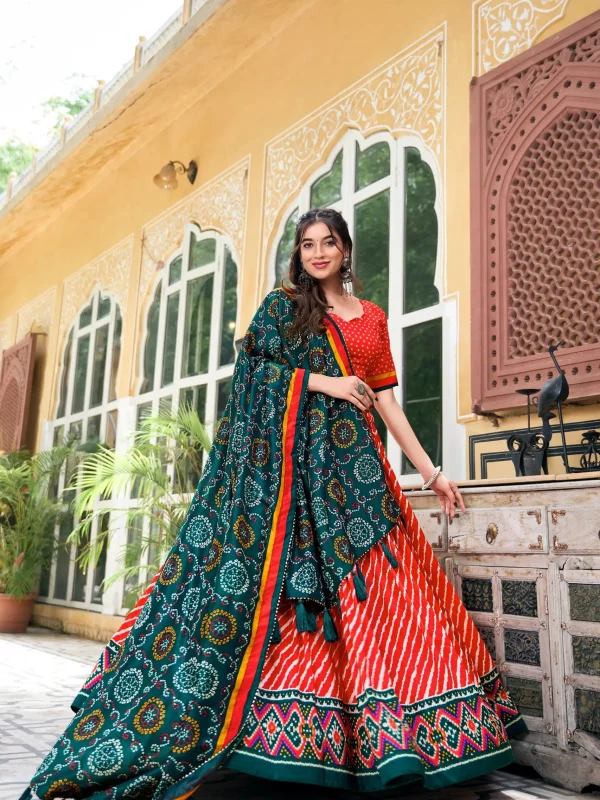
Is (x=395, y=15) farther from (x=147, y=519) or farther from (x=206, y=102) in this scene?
(x=147, y=519)

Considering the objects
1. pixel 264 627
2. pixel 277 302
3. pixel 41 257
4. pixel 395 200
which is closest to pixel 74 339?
pixel 41 257

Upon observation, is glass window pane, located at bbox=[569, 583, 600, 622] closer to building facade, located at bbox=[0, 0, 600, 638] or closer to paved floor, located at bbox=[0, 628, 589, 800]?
paved floor, located at bbox=[0, 628, 589, 800]

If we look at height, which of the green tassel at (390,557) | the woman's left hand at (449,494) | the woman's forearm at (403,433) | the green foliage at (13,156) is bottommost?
the green tassel at (390,557)

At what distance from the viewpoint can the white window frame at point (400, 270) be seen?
288 centimetres

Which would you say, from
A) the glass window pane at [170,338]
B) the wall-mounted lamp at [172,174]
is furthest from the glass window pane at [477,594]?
the wall-mounted lamp at [172,174]

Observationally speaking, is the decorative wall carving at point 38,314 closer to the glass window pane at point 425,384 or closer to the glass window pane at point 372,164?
the glass window pane at point 372,164

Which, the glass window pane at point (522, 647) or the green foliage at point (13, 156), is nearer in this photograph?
the glass window pane at point (522, 647)

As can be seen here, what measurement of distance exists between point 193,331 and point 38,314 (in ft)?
9.13

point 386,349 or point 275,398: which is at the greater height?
point 386,349

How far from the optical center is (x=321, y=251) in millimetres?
1995

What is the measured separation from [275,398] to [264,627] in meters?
0.53

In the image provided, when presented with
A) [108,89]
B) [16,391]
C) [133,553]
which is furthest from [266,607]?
[16,391]

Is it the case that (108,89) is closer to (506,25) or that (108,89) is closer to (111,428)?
(111,428)

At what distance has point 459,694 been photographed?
167 centimetres
